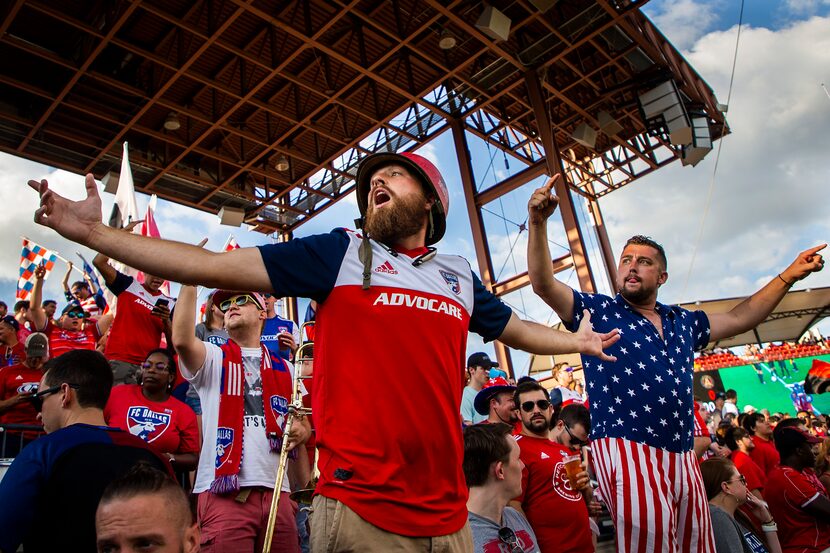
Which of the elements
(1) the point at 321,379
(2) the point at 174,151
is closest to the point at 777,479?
(1) the point at 321,379

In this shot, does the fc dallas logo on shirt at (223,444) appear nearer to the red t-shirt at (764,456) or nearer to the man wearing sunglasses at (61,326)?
the man wearing sunglasses at (61,326)

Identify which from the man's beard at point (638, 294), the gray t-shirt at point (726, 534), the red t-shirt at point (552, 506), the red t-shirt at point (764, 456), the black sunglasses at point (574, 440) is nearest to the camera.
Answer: the man's beard at point (638, 294)

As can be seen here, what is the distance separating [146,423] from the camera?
13.7 ft

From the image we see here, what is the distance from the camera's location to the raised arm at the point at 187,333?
266cm

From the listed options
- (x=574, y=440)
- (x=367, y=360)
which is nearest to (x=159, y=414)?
(x=367, y=360)

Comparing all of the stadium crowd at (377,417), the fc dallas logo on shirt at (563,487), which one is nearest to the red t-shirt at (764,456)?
the stadium crowd at (377,417)

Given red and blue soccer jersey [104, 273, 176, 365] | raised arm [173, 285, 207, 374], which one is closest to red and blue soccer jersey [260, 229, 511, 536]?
raised arm [173, 285, 207, 374]

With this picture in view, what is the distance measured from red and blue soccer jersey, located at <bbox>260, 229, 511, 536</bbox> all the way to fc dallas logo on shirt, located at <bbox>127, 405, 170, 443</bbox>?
297 cm

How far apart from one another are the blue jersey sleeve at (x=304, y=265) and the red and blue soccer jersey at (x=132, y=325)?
4.19 metres

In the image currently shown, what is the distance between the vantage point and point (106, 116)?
14.9 meters

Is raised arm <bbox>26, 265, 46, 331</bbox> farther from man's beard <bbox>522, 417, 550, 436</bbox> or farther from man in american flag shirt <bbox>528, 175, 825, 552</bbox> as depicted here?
man in american flag shirt <bbox>528, 175, 825, 552</bbox>

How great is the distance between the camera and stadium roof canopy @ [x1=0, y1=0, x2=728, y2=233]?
12898 millimetres

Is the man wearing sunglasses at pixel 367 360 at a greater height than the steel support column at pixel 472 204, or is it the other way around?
the steel support column at pixel 472 204

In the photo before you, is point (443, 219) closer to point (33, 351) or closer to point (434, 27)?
point (33, 351)
